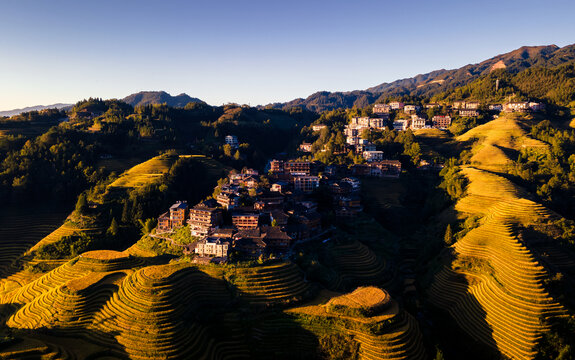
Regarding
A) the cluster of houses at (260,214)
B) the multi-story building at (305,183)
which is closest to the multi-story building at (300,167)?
the cluster of houses at (260,214)

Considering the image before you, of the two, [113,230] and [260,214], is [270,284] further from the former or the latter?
[113,230]

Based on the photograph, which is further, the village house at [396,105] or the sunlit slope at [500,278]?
the village house at [396,105]

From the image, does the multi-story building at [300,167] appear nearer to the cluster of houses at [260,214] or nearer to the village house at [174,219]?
the cluster of houses at [260,214]

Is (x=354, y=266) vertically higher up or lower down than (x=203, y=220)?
lower down

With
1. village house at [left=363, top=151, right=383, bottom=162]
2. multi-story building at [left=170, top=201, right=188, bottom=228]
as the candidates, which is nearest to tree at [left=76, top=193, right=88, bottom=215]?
multi-story building at [left=170, top=201, right=188, bottom=228]

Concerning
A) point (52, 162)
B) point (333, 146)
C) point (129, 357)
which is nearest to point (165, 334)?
point (129, 357)

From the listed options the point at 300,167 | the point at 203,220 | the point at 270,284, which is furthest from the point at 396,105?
the point at 270,284
